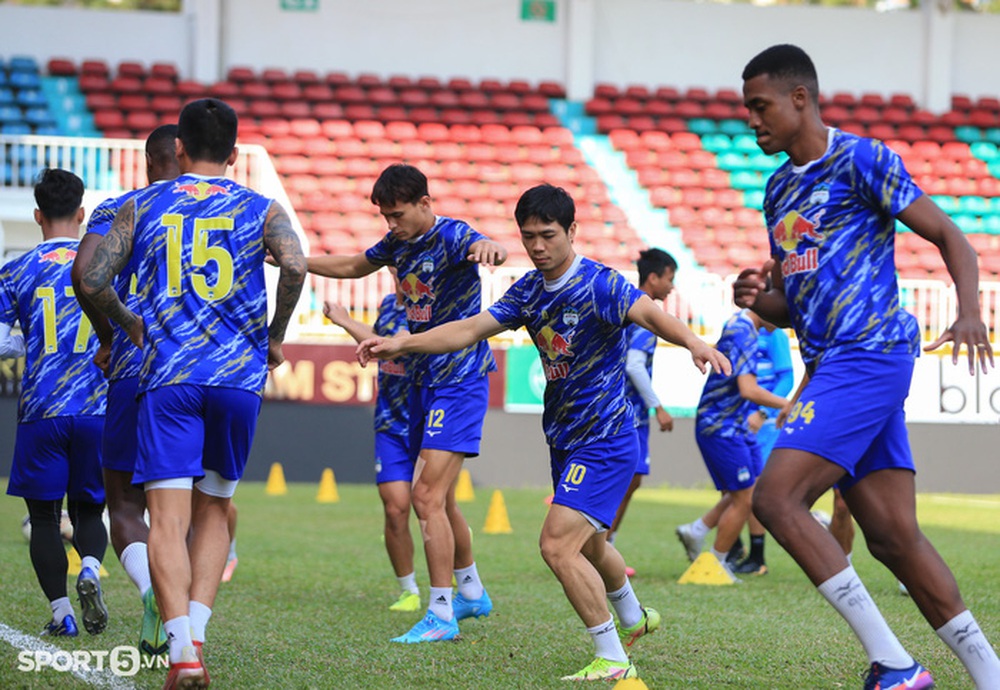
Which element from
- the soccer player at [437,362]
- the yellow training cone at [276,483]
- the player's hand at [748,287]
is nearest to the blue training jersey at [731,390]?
the soccer player at [437,362]

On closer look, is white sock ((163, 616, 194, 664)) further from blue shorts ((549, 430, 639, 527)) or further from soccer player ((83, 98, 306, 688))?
blue shorts ((549, 430, 639, 527))

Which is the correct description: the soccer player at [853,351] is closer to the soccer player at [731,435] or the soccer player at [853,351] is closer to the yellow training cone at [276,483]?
the soccer player at [731,435]

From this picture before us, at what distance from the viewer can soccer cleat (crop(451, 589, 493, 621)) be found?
7.06 m

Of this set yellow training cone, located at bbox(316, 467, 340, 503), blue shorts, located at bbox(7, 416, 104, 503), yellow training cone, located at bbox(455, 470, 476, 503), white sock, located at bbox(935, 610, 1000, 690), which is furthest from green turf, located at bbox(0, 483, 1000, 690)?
yellow training cone, located at bbox(455, 470, 476, 503)

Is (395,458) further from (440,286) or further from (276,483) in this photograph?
(276,483)

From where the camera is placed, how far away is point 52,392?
6395mm

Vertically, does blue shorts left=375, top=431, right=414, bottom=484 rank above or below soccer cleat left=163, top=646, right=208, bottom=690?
above

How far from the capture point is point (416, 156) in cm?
2434

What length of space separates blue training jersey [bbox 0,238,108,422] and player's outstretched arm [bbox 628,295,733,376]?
264 cm

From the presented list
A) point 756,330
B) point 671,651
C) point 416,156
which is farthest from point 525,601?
point 416,156

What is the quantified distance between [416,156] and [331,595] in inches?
672

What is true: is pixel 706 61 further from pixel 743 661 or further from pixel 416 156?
pixel 743 661

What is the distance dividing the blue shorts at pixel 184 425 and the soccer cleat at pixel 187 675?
2.18ft

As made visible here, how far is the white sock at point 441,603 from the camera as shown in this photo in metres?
6.47
